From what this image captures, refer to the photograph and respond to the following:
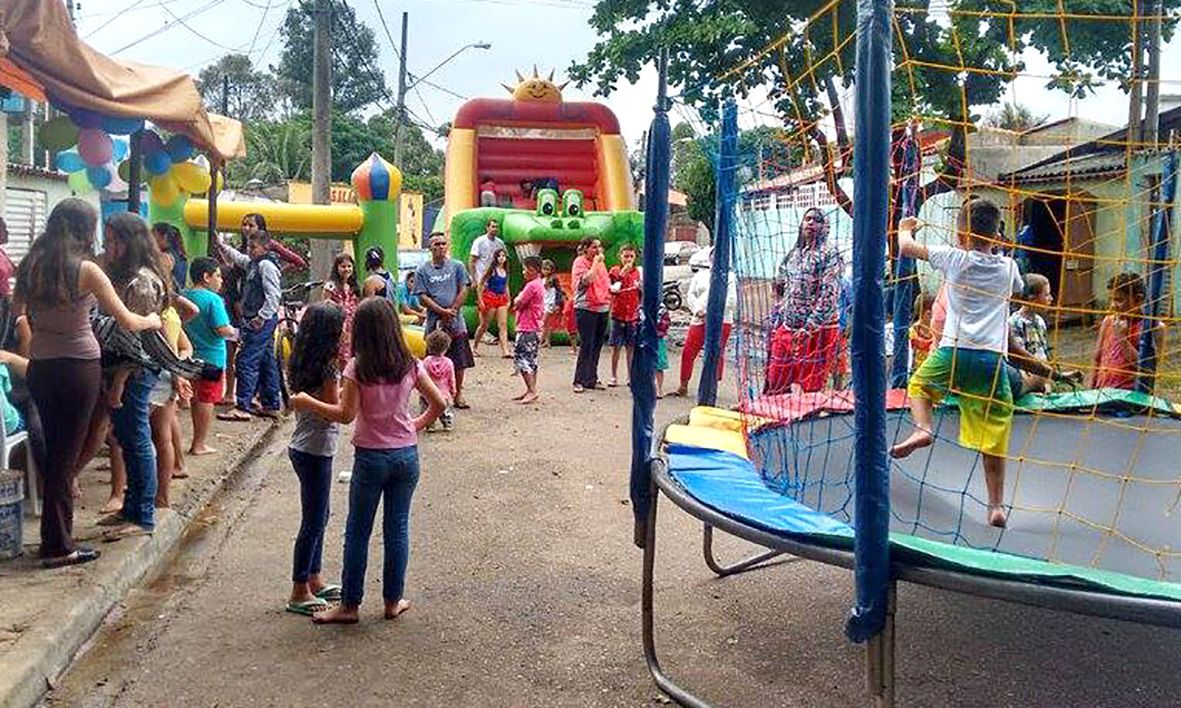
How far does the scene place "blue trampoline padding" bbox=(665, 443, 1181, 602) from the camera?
9.45 feet

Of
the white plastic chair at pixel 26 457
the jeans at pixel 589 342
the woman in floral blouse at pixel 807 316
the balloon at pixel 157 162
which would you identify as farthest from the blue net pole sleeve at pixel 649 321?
the jeans at pixel 589 342

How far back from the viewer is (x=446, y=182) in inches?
697

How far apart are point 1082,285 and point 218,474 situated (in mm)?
13309

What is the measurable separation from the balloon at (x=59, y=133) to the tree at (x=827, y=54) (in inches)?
159

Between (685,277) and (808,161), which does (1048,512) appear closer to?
(808,161)

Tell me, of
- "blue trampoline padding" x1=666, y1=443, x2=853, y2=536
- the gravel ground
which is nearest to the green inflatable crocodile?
the gravel ground

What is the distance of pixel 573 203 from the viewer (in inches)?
623

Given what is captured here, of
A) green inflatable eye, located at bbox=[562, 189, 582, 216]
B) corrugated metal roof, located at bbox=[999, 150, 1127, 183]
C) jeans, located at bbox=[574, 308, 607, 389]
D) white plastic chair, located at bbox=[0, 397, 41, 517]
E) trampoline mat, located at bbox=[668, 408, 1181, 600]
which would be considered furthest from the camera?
green inflatable eye, located at bbox=[562, 189, 582, 216]

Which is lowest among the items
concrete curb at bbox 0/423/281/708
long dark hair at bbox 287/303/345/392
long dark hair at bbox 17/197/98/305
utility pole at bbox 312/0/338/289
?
concrete curb at bbox 0/423/281/708

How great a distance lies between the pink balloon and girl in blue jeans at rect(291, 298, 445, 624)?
3.60m

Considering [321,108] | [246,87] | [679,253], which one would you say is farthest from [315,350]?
[246,87]

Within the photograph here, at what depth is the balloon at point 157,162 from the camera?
8.41 m

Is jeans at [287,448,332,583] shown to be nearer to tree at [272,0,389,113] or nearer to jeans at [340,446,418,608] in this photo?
jeans at [340,446,418,608]

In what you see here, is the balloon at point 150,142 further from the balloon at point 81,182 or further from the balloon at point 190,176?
the balloon at point 81,182
